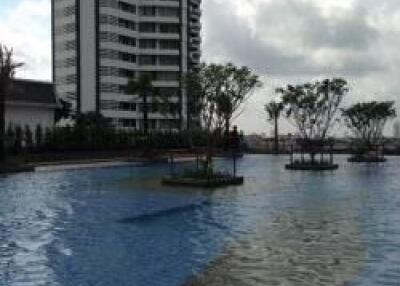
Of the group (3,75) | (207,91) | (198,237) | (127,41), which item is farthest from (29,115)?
(127,41)

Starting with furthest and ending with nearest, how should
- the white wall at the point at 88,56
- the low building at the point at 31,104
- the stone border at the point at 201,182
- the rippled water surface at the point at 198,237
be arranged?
the white wall at the point at 88,56 → the low building at the point at 31,104 → the stone border at the point at 201,182 → the rippled water surface at the point at 198,237

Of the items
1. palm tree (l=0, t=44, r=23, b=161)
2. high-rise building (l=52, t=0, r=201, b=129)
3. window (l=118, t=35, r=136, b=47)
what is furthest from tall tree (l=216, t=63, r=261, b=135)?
window (l=118, t=35, r=136, b=47)

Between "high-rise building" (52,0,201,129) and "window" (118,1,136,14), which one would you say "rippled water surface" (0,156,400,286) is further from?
"window" (118,1,136,14)

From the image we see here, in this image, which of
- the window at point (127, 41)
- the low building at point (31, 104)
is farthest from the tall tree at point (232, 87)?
the window at point (127, 41)

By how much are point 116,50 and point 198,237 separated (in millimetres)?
87987

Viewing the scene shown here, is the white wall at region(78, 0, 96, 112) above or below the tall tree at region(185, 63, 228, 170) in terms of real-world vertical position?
above

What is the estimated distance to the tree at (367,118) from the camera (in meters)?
67.5

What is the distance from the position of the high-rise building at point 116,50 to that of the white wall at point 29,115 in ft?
106

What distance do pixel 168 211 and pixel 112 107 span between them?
7941 centimetres

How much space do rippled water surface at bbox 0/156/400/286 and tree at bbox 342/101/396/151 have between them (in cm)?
4144

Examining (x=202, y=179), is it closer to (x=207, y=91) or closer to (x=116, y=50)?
(x=207, y=91)

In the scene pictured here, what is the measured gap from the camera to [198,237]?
50.0 feet

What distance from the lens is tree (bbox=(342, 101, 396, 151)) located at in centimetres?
6750

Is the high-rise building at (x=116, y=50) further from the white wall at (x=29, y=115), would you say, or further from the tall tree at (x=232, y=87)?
the tall tree at (x=232, y=87)
